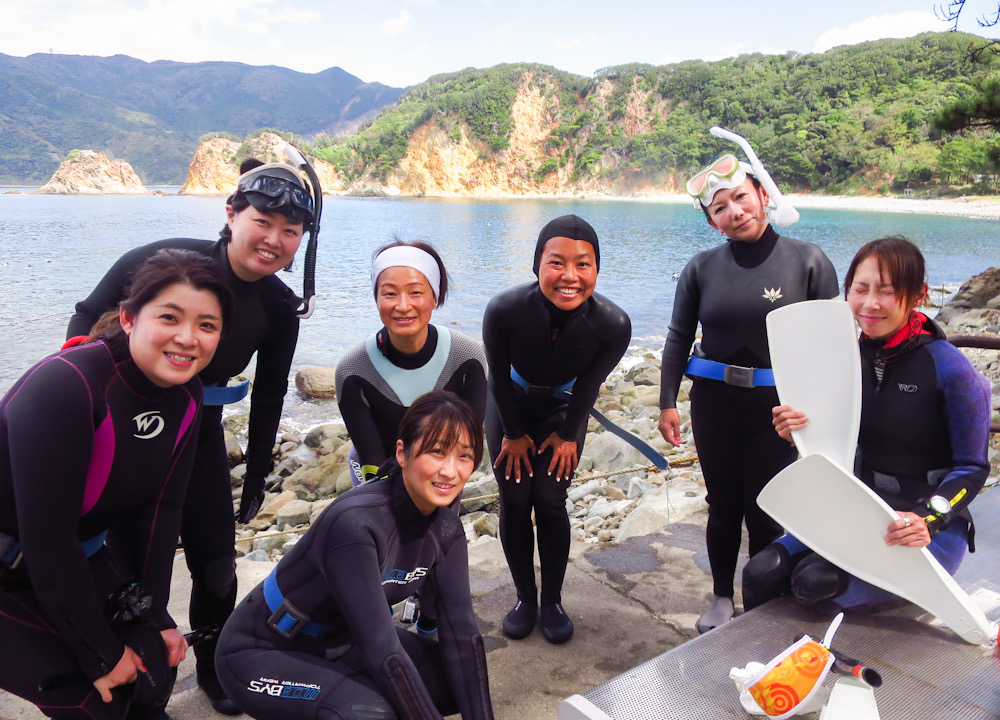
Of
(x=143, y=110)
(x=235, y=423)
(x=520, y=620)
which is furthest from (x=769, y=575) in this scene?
(x=143, y=110)

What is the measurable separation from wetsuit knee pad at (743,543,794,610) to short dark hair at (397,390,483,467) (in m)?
1.03

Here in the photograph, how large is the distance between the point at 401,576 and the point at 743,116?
269 ft

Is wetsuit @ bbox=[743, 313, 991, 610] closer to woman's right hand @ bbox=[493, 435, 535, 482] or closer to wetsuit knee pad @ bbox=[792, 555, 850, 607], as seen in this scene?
wetsuit knee pad @ bbox=[792, 555, 850, 607]

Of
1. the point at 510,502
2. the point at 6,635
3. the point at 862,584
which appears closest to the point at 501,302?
the point at 510,502

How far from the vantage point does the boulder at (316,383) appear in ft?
31.5

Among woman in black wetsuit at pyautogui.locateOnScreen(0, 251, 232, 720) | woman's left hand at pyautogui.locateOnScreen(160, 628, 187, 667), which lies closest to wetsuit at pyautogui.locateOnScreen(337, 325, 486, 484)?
woman in black wetsuit at pyautogui.locateOnScreen(0, 251, 232, 720)

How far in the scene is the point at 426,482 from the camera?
1797 millimetres

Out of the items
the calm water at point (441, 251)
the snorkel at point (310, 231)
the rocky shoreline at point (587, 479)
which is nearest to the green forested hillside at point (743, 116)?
the calm water at point (441, 251)

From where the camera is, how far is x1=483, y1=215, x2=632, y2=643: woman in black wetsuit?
7.98ft

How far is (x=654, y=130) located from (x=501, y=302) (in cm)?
9095

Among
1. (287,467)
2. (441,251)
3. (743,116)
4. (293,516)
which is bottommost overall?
(287,467)

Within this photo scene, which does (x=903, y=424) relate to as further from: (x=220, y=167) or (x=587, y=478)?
(x=220, y=167)

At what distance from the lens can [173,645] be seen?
177cm

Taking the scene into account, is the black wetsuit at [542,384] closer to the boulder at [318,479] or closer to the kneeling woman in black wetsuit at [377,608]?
the kneeling woman in black wetsuit at [377,608]
